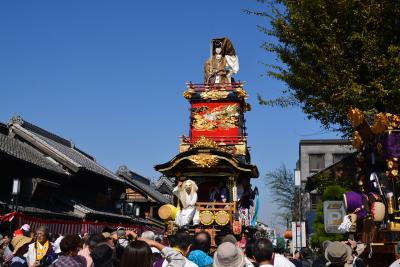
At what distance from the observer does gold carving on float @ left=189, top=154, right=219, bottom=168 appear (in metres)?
18.7

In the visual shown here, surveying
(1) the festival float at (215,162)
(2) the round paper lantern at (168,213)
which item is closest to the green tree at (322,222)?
(1) the festival float at (215,162)

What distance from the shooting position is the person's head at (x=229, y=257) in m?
4.11

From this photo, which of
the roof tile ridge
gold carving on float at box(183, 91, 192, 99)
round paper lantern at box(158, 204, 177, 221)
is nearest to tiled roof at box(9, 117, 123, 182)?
the roof tile ridge

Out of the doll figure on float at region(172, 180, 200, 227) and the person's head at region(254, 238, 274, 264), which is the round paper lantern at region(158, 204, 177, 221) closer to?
the doll figure on float at region(172, 180, 200, 227)

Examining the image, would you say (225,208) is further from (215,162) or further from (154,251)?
(154,251)

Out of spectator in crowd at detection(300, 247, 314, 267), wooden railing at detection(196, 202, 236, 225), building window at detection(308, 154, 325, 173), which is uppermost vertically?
building window at detection(308, 154, 325, 173)

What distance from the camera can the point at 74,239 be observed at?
557 centimetres

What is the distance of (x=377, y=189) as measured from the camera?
842 cm

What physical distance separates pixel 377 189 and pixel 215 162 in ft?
34.8

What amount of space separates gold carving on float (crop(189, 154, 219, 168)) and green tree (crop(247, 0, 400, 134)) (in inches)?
239

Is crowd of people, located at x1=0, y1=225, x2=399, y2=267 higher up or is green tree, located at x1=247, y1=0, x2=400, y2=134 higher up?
green tree, located at x1=247, y1=0, x2=400, y2=134

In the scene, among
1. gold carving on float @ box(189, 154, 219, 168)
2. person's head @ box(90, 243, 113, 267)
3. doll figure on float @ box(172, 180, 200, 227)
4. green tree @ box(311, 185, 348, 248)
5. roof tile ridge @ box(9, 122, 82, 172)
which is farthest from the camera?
roof tile ridge @ box(9, 122, 82, 172)

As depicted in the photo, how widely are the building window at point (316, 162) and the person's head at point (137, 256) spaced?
133ft

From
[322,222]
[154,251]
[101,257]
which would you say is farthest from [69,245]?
[322,222]
